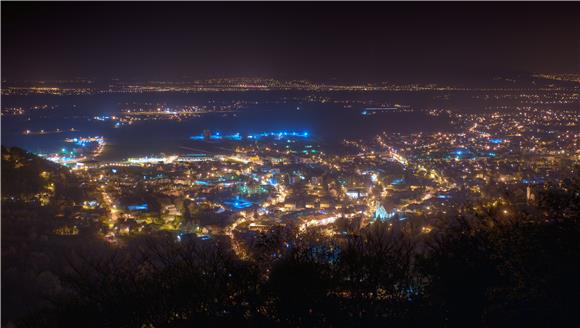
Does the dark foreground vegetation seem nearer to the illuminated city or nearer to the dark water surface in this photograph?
the illuminated city

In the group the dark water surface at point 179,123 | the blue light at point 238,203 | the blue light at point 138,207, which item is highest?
the dark water surface at point 179,123

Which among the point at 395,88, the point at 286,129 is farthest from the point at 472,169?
the point at 395,88

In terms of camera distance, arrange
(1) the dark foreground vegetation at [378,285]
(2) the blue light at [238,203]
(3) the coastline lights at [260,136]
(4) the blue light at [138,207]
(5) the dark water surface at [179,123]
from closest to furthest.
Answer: (1) the dark foreground vegetation at [378,285], (4) the blue light at [138,207], (2) the blue light at [238,203], (5) the dark water surface at [179,123], (3) the coastline lights at [260,136]

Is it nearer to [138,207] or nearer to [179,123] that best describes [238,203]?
[138,207]

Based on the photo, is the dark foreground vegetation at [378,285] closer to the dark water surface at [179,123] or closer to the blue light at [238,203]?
the blue light at [238,203]

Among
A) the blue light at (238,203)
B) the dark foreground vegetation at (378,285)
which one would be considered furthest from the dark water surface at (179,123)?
the dark foreground vegetation at (378,285)

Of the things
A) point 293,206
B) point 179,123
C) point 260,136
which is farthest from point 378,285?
point 179,123

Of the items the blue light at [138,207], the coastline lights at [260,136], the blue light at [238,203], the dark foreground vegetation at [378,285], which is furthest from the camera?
the coastline lights at [260,136]

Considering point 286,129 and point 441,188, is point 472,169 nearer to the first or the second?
point 441,188
